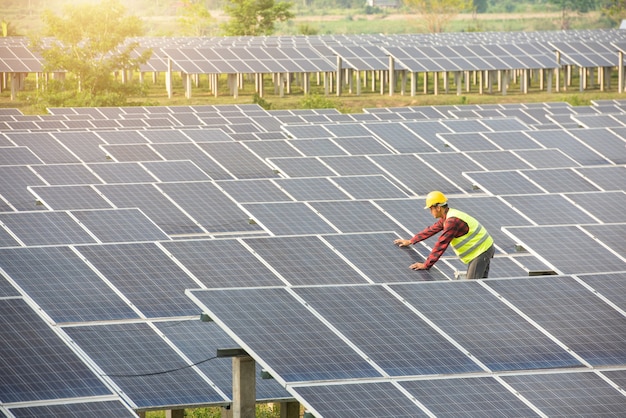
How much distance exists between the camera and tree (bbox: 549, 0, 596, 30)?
177625mm

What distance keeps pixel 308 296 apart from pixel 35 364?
3080 mm

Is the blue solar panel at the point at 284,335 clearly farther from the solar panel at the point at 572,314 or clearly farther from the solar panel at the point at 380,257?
the solar panel at the point at 380,257

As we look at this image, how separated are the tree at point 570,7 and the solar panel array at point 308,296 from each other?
152 meters

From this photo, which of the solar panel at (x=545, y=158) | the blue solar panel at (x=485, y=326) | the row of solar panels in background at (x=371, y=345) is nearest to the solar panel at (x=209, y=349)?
the row of solar panels in background at (x=371, y=345)

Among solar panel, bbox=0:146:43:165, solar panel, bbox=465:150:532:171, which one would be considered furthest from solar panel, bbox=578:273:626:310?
solar panel, bbox=0:146:43:165

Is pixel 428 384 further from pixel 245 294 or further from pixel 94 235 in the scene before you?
pixel 94 235

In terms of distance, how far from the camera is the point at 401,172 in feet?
103

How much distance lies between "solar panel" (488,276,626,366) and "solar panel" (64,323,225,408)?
3710 millimetres

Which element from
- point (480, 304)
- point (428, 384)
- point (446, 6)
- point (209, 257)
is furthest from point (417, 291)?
point (446, 6)

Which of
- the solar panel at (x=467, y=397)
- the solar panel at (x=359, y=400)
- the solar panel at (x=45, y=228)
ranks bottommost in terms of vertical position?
the solar panel at (x=45, y=228)

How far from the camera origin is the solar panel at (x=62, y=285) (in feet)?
52.9

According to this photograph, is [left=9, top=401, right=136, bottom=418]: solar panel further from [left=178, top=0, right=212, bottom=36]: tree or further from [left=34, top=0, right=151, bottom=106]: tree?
[left=178, top=0, right=212, bottom=36]: tree

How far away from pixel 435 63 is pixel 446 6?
6831cm

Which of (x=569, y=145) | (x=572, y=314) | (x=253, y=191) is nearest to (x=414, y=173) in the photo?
(x=253, y=191)
